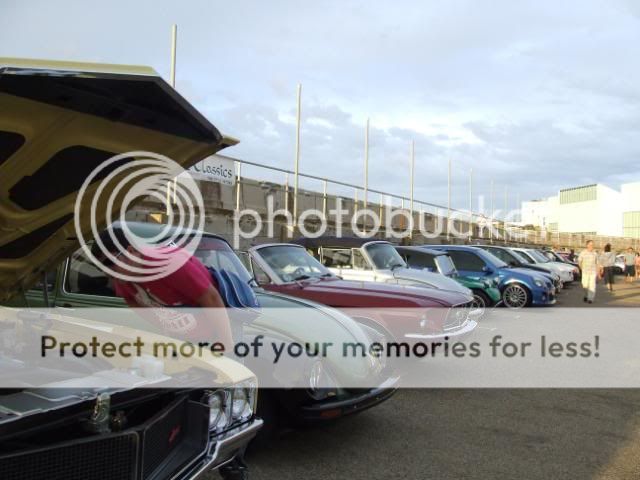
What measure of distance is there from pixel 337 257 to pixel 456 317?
9.69ft

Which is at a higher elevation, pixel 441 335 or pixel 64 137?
pixel 64 137

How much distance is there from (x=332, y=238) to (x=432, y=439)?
554 centimetres

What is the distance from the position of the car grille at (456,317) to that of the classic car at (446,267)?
144 inches

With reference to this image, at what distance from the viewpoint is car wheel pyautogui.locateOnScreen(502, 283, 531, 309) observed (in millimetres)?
13719

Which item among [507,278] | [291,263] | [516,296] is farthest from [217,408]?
[516,296]

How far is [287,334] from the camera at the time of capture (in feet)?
14.7

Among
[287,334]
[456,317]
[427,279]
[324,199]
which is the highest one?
[324,199]

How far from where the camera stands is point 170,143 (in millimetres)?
2721

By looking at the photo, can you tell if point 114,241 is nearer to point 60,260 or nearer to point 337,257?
point 60,260

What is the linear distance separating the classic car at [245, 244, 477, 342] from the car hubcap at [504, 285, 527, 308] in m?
6.62

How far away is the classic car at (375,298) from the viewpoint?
6.81 meters

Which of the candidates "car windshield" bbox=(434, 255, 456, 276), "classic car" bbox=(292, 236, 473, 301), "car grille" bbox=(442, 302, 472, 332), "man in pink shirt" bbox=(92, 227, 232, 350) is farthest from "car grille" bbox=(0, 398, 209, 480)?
"car windshield" bbox=(434, 255, 456, 276)

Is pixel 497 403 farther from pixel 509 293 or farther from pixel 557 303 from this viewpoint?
pixel 557 303

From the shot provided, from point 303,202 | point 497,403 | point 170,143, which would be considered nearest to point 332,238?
point 497,403
